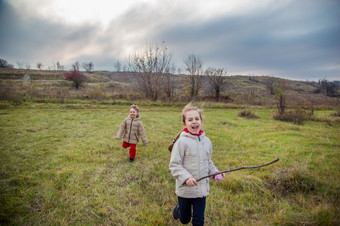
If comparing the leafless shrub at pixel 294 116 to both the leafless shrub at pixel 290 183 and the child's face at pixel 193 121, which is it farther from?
the child's face at pixel 193 121

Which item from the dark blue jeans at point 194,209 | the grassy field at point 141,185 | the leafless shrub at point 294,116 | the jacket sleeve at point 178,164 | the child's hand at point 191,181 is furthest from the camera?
the leafless shrub at point 294,116

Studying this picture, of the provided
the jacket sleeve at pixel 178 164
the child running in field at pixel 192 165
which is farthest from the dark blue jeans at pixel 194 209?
the jacket sleeve at pixel 178 164

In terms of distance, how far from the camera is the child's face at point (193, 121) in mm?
2459

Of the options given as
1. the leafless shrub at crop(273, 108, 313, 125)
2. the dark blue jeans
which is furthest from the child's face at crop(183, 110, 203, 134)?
the leafless shrub at crop(273, 108, 313, 125)

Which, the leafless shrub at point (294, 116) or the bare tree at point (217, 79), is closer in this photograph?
the leafless shrub at point (294, 116)

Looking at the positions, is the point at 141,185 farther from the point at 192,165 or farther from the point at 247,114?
the point at 247,114

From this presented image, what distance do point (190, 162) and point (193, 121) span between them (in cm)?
57

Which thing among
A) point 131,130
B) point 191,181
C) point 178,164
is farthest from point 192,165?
point 131,130

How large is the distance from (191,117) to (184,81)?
918 inches

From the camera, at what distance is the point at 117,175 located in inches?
169

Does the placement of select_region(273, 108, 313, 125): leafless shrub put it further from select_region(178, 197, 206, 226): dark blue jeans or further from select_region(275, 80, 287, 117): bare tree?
select_region(178, 197, 206, 226): dark blue jeans

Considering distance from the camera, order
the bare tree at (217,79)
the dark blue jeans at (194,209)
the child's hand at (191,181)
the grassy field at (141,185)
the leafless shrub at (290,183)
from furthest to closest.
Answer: the bare tree at (217,79) → the leafless shrub at (290,183) → the grassy field at (141,185) → the dark blue jeans at (194,209) → the child's hand at (191,181)

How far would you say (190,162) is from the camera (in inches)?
95.3

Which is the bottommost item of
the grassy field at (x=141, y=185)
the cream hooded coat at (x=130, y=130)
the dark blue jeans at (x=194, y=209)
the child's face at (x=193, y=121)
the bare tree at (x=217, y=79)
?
the grassy field at (x=141, y=185)
